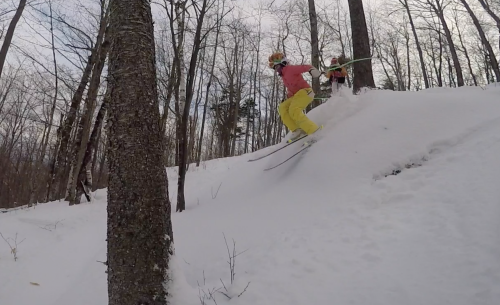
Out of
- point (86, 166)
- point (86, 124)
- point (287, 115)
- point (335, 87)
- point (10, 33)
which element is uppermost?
point (10, 33)

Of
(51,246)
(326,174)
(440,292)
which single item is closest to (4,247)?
(51,246)

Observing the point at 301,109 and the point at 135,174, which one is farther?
the point at 301,109

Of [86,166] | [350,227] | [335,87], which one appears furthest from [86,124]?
[350,227]

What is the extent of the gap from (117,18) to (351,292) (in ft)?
8.85

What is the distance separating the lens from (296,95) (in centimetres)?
498

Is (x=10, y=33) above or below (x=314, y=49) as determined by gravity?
above

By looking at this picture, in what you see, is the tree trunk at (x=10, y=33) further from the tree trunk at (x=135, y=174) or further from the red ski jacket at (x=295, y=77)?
the tree trunk at (x=135, y=174)

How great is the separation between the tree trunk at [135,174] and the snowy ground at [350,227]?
0.78 ft

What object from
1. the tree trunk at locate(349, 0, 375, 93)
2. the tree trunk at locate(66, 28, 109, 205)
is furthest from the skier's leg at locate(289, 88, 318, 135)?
the tree trunk at locate(66, 28, 109, 205)

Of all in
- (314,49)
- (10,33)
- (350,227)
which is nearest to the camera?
(350,227)

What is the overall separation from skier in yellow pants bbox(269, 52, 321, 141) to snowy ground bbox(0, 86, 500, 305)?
1.19 ft

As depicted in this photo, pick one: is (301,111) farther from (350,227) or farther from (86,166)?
(86,166)

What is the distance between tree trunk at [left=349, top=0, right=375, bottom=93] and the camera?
225 inches

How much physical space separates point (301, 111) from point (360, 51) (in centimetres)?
193
